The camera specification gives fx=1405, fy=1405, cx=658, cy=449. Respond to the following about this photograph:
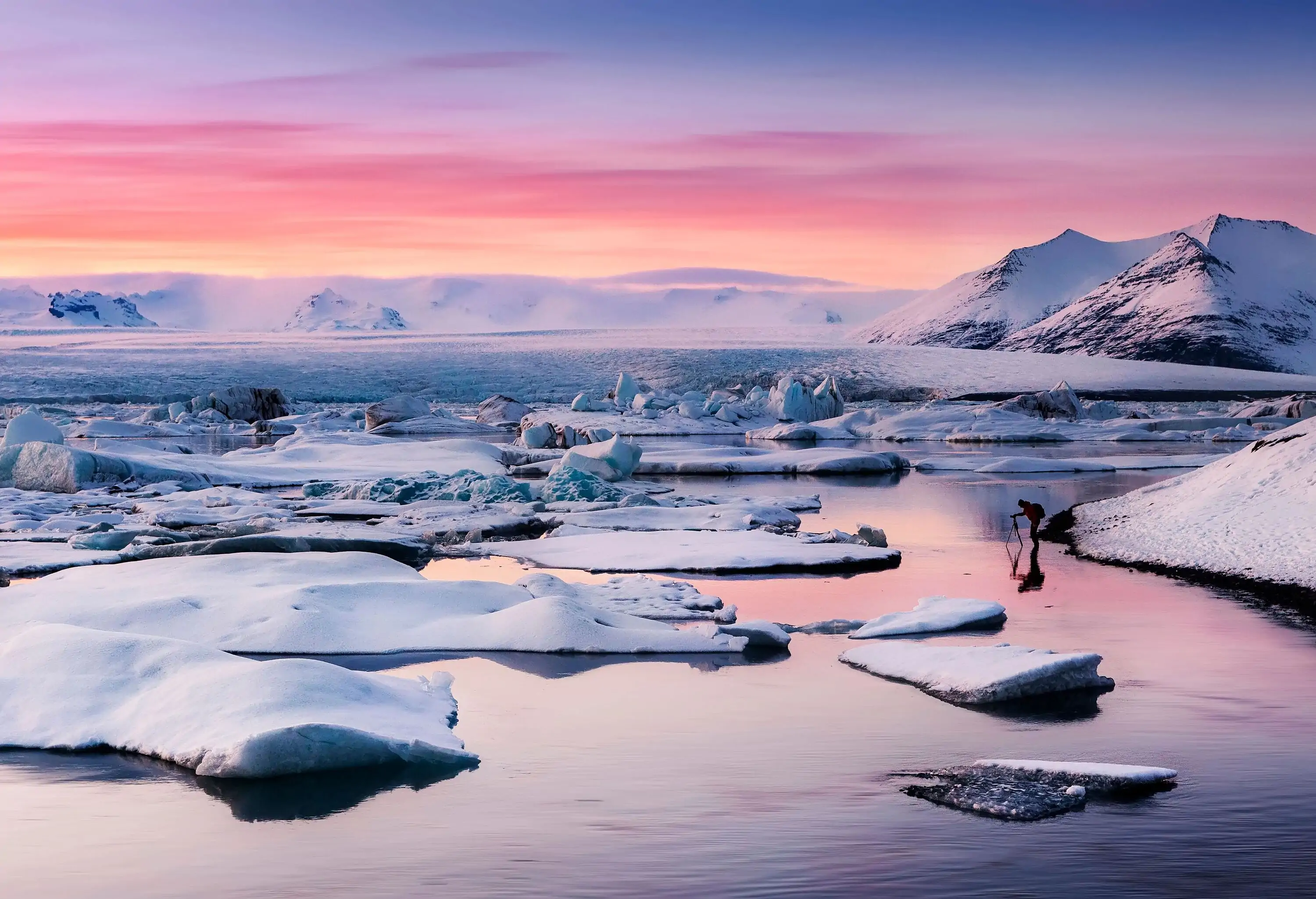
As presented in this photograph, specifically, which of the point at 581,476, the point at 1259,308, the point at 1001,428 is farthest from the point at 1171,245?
the point at 581,476

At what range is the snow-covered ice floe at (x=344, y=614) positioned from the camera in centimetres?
888

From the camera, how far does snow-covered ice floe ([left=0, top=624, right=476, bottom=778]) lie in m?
6.10

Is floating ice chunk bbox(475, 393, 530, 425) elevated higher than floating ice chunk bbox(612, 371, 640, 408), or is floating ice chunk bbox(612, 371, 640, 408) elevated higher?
floating ice chunk bbox(612, 371, 640, 408)

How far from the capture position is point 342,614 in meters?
9.37

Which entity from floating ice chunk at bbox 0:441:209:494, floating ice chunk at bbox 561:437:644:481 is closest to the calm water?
floating ice chunk at bbox 561:437:644:481

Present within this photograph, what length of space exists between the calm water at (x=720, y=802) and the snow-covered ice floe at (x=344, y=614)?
1.02 ft

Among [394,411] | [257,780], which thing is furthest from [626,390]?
[257,780]

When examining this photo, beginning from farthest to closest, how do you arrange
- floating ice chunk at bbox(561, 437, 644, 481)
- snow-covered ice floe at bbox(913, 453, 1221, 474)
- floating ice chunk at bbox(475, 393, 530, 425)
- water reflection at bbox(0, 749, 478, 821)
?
1. floating ice chunk at bbox(475, 393, 530, 425)
2. snow-covered ice floe at bbox(913, 453, 1221, 474)
3. floating ice chunk at bbox(561, 437, 644, 481)
4. water reflection at bbox(0, 749, 478, 821)

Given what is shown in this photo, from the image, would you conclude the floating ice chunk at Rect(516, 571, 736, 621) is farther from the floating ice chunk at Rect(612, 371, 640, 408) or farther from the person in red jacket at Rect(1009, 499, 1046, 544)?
the floating ice chunk at Rect(612, 371, 640, 408)

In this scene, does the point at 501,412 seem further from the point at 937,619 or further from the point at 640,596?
the point at 937,619

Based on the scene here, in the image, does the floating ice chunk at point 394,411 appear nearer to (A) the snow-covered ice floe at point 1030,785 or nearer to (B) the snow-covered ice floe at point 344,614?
(B) the snow-covered ice floe at point 344,614

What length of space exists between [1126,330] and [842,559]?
109883 millimetres

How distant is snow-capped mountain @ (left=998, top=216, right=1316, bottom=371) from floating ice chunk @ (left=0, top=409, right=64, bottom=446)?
3853 inches

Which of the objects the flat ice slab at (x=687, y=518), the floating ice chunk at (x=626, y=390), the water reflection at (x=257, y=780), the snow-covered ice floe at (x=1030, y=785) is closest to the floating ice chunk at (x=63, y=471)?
the flat ice slab at (x=687, y=518)
